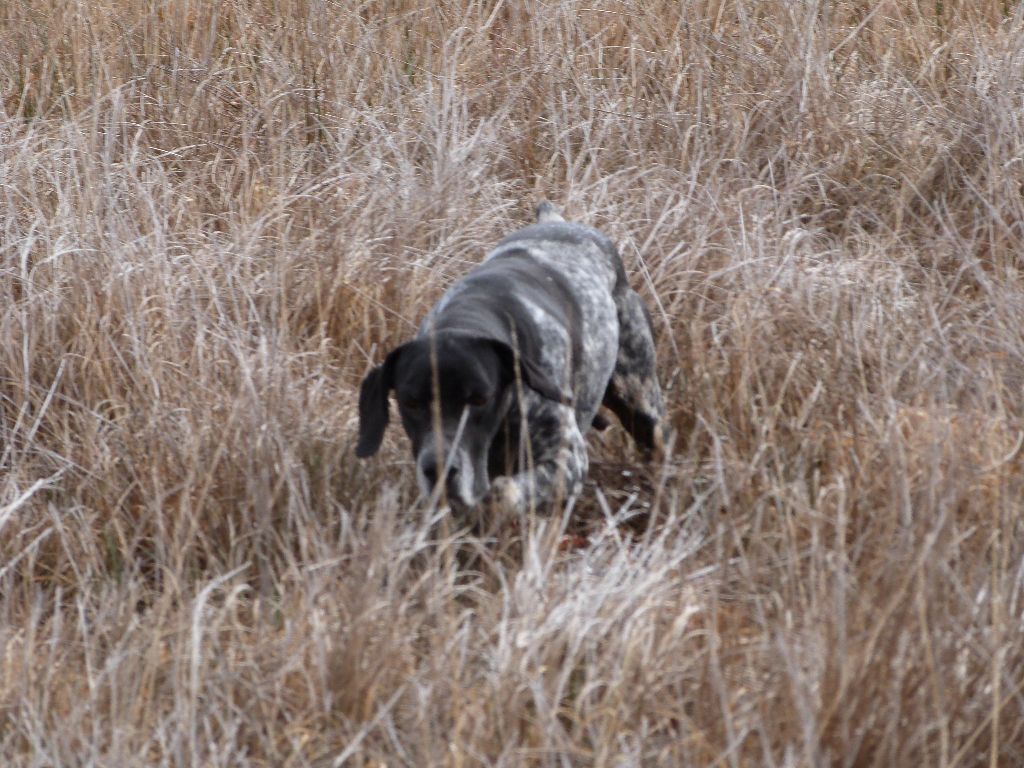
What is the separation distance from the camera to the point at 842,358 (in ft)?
14.7

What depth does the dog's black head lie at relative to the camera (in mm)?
3613

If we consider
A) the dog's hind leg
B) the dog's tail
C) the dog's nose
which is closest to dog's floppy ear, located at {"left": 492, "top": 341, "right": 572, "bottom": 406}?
the dog's nose


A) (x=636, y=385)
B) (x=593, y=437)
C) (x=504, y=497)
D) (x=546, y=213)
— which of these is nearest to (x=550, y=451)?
(x=504, y=497)

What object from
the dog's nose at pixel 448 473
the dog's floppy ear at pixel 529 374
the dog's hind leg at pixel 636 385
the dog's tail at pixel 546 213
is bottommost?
the dog's hind leg at pixel 636 385

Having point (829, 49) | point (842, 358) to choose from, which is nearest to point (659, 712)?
point (842, 358)

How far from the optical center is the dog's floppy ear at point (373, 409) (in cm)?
Result: 376

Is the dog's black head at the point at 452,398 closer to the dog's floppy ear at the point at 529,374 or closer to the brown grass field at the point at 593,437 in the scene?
the dog's floppy ear at the point at 529,374

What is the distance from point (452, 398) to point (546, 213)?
4.97 ft

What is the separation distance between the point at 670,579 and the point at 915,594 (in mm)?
671

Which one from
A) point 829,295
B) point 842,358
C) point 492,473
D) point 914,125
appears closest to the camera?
point 492,473

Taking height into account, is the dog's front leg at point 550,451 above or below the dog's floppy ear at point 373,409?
below

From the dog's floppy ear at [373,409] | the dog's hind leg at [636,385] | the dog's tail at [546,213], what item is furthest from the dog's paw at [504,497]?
the dog's tail at [546,213]

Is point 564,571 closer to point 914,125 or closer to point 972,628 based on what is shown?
point 972,628

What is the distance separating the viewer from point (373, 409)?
377cm
